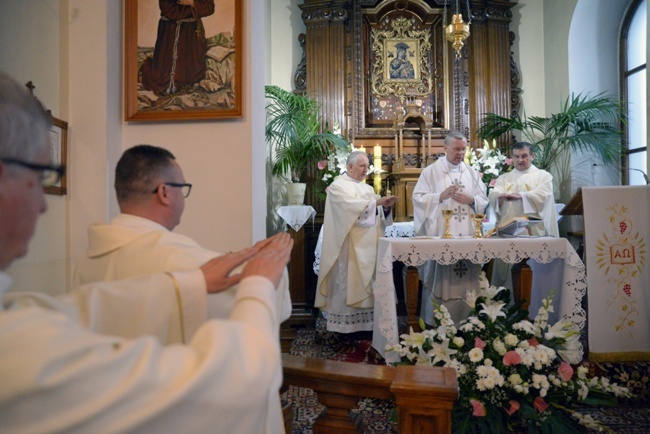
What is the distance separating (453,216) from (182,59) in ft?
10.6

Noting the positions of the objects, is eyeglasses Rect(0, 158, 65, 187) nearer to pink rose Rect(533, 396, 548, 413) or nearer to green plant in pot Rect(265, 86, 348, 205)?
pink rose Rect(533, 396, 548, 413)

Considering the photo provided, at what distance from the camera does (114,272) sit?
4.78 ft

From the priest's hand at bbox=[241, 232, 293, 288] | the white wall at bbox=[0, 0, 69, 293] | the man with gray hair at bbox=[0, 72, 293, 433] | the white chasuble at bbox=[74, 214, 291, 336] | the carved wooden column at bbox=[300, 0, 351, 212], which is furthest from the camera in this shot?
the carved wooden column at bbox=[300, 0, 351, 212]

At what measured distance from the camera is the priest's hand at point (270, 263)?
1084 millimetres

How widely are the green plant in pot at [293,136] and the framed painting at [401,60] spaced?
67.8 inches

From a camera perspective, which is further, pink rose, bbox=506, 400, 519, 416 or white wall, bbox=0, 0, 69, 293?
white wall, bbox=0, 0, 69, 293

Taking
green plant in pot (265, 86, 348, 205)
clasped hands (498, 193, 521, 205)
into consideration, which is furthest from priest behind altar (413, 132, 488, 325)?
green plant in pot (265, 86, 348, 205)

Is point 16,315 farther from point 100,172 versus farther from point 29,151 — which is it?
point 100,172

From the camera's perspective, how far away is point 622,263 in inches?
157

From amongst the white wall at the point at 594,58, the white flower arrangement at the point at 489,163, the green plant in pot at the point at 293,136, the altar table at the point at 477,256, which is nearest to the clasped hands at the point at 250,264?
the altar table at the point at 477,256

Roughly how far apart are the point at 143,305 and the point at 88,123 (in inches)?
90.5

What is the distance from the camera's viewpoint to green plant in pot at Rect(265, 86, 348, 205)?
667 centimetres

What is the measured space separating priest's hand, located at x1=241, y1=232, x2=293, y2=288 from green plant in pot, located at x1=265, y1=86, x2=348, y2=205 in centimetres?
531

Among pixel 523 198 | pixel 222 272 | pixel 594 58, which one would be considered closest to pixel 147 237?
pixel 222 272
